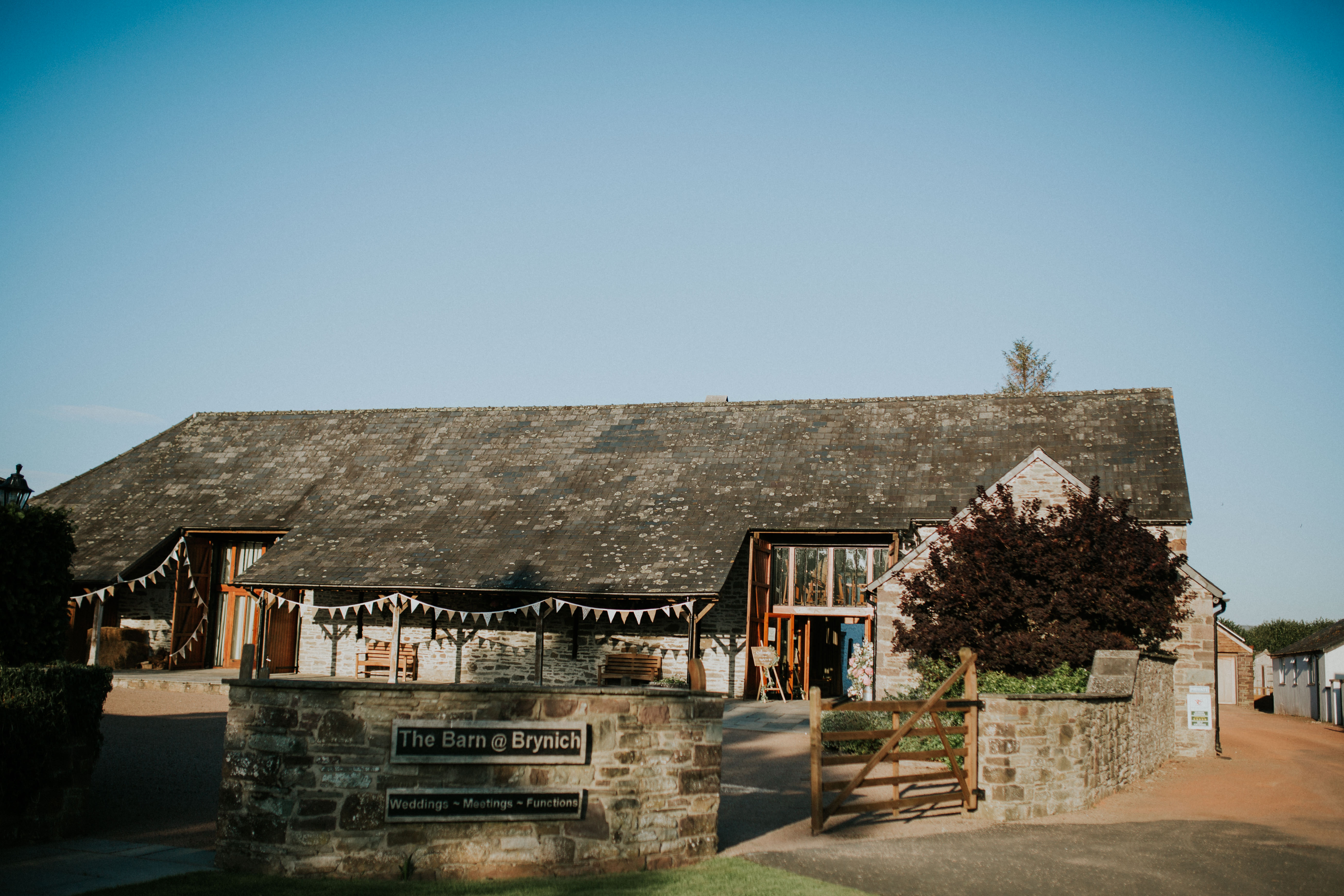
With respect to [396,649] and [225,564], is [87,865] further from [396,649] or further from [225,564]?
[225,564]

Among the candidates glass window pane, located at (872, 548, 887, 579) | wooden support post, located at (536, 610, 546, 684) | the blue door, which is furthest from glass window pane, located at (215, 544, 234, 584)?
glass window pane, located at (872, 548, 887, 579)

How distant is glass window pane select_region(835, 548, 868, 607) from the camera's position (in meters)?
21.9

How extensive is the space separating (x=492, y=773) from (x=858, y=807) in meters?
3.79

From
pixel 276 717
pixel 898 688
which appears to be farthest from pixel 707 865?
pixel 898 688

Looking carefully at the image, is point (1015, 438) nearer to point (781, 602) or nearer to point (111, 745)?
point (781, 602)

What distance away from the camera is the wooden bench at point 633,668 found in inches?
830

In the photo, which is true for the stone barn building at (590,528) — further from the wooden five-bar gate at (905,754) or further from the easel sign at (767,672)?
the wooden five-bar gate at (905,754)

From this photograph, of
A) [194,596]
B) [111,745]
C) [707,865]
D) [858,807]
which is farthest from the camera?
[194,596]

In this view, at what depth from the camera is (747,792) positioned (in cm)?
1113

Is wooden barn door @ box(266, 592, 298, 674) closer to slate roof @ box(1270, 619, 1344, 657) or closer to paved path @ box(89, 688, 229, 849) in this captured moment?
paved path @ box(89, 688, 229, 849)

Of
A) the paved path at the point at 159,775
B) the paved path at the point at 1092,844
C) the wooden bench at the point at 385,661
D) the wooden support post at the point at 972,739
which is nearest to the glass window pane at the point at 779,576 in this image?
the wooden bench at the point at 385,661

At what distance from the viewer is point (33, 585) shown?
931cm

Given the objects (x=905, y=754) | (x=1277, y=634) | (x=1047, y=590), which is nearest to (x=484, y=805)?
(x=905, y=754)

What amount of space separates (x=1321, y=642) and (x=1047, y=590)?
21.0 meters
